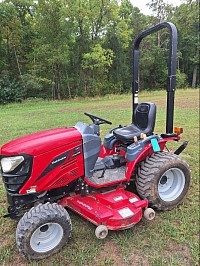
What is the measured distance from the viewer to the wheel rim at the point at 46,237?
2.18m

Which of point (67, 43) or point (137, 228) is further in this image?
point (67, 43)

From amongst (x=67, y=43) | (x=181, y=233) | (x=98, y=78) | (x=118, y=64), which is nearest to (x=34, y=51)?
(x=67, y=43)

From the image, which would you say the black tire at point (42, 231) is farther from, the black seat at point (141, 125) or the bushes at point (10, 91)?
the bushes at point (10, 91)

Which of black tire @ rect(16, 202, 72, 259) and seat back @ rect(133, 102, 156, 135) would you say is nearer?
black tire @ rect(16, 202, 72, 259)

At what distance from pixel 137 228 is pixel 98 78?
68.1ft

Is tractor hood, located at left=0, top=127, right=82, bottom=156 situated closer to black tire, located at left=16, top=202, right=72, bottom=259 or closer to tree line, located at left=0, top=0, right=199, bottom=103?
black tire, located at left=16, top=202, right=72, bottom=259

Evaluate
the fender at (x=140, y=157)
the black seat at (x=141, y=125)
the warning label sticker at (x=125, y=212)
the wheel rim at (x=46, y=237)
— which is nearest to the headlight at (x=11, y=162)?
the wheel rim at (x=46, y=237)

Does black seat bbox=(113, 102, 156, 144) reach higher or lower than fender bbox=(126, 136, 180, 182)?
higher

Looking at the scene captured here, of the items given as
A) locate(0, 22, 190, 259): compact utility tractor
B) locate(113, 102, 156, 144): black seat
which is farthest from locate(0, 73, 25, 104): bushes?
locate(0, 22, 190, 259): compact utility tractor

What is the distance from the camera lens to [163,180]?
2998 mm

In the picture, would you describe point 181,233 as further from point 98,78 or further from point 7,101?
point 98,78

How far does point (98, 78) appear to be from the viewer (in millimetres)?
22594

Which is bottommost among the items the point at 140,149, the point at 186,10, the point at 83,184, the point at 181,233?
the point at 181,233

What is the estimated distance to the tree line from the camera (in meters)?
18.7
